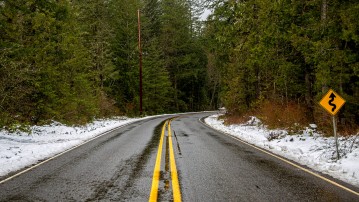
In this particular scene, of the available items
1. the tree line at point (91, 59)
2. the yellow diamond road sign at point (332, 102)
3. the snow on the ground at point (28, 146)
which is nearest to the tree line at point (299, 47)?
the yellow diamond road sign at point (332, 102)

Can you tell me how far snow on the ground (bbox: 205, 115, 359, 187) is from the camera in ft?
26.2

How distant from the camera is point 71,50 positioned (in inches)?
822

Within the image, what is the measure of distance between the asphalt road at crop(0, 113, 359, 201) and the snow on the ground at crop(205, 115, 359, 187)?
2.87 feet

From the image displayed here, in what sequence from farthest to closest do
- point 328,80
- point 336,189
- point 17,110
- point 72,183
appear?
point 17,110
point 328,80
point 72,183
point 336,189

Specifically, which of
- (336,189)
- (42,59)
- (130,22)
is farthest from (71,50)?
(130,22)

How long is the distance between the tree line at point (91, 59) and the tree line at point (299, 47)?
435 inches

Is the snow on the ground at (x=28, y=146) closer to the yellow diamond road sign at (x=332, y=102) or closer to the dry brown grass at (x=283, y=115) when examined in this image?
the yellow diamond road sign at (x=332, y=102)

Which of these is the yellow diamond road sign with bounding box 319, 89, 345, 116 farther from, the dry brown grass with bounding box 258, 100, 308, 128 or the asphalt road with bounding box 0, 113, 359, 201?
the dry brown grass with bounding box 258, 100, 308, 128

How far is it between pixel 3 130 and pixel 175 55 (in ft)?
145

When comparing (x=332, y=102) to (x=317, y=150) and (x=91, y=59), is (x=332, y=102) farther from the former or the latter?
(x=91, y=59)

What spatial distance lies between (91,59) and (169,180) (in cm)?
2597

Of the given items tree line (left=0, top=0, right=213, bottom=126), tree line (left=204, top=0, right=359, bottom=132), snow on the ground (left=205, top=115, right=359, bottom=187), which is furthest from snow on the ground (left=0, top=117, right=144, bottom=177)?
tree line (left=204, top=0, right=359, bottom=132)

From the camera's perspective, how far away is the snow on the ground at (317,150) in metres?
8.00

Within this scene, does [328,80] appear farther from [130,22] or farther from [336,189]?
[130,22]
